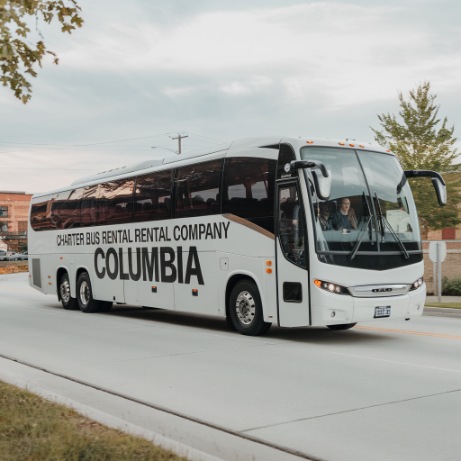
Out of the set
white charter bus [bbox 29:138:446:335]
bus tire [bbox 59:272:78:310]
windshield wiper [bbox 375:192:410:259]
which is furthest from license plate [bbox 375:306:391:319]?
bus tire [bbox 59:272:78:310]

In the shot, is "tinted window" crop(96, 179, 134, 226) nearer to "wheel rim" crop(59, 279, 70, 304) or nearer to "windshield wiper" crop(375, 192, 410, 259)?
"wheel rim" crop(59, 279, 70, 304)

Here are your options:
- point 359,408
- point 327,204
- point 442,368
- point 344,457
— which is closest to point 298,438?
point 344,457

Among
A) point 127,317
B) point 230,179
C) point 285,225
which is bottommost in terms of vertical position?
point 127,317

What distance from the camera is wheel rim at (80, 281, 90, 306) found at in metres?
19.5

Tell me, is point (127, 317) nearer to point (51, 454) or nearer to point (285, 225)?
point (285, 225)

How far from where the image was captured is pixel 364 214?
40.1 ft

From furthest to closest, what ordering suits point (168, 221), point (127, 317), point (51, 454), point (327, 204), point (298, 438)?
point (127, 317), point (168, 221), point (327, 204), point (298, 438), point (51, 454)

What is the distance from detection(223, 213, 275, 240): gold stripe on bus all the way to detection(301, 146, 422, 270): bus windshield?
1090mm

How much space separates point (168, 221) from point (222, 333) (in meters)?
2.96

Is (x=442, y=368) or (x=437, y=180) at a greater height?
(x=437, y=180)

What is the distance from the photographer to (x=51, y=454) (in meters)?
5.32

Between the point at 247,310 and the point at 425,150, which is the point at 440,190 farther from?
the point at 425,150

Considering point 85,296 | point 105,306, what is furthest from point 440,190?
point 85,296

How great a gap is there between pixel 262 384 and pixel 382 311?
3929 millimetres
